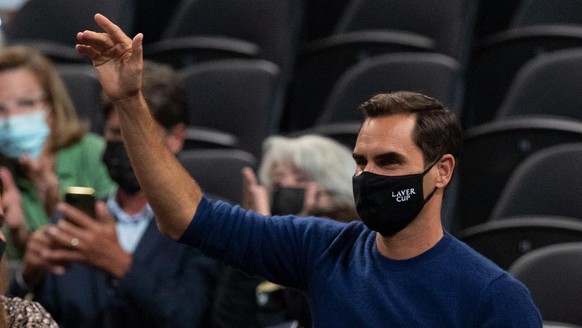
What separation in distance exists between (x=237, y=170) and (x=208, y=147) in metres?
0.43

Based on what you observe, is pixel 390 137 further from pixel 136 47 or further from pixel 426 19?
pixel 426 19

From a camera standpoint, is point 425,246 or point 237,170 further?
point 237,170

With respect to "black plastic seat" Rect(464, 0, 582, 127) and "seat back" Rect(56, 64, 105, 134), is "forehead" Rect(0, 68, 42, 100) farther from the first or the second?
"black plastic seat" Rect(464, 0, 582, 127)

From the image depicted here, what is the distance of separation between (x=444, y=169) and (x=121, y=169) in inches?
45.9

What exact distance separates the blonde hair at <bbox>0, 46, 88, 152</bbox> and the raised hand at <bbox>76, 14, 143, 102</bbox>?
166 centimetres

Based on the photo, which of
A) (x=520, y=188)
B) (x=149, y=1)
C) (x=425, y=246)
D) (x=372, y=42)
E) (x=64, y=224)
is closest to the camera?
(x=425, y=246)

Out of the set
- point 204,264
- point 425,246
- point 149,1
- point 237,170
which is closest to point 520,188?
point 237,170

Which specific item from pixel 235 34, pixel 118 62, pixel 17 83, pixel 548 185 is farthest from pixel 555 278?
pixel 235 34

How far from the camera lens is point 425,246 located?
1910 mm

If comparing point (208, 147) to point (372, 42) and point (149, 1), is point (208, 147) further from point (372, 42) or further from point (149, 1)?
point (149, 1)

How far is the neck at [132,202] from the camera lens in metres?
2.95

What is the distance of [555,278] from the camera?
2.78 meters

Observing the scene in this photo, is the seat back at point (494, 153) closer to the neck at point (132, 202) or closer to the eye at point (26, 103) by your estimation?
the neck at point (132, 202)

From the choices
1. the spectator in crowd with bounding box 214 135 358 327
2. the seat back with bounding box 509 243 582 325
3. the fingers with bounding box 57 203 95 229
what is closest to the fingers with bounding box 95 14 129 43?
the spectator in crowd with bounding box 214 135 358 327
